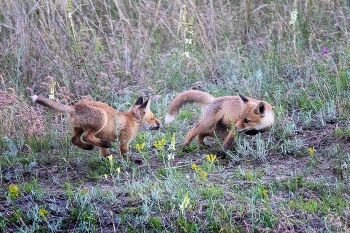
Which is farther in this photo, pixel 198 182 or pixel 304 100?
pixel 304 100

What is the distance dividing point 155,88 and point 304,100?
2.02 m

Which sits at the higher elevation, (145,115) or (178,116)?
(145,115)

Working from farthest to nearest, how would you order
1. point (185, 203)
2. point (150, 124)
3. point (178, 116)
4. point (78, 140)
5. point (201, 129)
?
1. point (178, 116)
2. point (201, 129)
3. point (150, 124)
4. point (78, 140)
5. point (185, 203)

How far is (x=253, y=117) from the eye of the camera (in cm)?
675

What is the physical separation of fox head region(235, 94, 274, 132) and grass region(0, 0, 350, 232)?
137 millimetres

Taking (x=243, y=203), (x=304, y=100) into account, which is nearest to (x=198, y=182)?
(x=243, y=203)

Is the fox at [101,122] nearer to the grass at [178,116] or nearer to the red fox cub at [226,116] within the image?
the grass at [178,116]

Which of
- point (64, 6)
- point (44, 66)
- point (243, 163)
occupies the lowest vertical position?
point (243, 163)

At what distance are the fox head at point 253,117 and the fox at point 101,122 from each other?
89 cm

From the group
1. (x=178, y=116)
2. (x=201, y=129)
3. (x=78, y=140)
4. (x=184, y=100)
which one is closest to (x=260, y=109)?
(x=201, y=129)

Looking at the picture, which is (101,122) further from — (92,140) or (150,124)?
(150,124)

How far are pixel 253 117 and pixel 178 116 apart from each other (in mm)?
1492

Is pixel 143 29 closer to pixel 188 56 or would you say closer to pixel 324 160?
pixel 188 56

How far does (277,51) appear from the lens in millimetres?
8672
